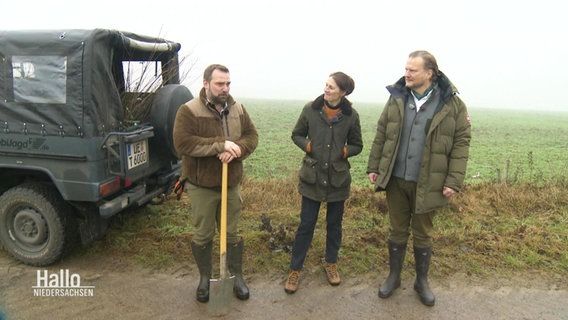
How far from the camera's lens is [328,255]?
3.59m

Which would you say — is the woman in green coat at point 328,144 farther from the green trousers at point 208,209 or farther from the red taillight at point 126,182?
the red taillight at point 126,182

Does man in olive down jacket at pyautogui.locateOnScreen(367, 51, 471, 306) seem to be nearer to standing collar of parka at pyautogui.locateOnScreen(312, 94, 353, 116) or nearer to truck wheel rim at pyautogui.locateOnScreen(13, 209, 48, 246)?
standing collar of parka at pyautogui.locateOnScreen(312, 94, 353, 116)

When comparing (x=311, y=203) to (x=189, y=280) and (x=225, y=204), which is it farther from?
→ (x=189, y=280)

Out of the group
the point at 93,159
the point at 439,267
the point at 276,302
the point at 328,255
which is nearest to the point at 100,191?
the point at 93,159

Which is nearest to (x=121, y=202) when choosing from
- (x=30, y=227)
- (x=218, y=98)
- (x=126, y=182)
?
(x=126, y=182)

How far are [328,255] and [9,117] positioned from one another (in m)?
3.16

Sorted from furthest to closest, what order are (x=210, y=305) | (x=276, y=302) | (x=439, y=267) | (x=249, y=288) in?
(x=439, y=267) → (x=249, y=288) → (x=276, y=302) → (x=210, y=305)

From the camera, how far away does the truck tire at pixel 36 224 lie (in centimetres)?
363

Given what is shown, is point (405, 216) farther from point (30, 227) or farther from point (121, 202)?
point (30, 227)

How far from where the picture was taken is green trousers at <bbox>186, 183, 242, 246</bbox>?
10.2ft

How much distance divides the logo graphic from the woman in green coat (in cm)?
179

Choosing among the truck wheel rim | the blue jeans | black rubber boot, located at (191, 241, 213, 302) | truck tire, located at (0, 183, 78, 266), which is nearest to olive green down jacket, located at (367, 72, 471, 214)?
the blue jeans

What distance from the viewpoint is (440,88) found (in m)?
3.09

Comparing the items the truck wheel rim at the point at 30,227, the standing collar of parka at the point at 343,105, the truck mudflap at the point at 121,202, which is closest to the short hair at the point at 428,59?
the standing collar of parka at the point at 343,105
